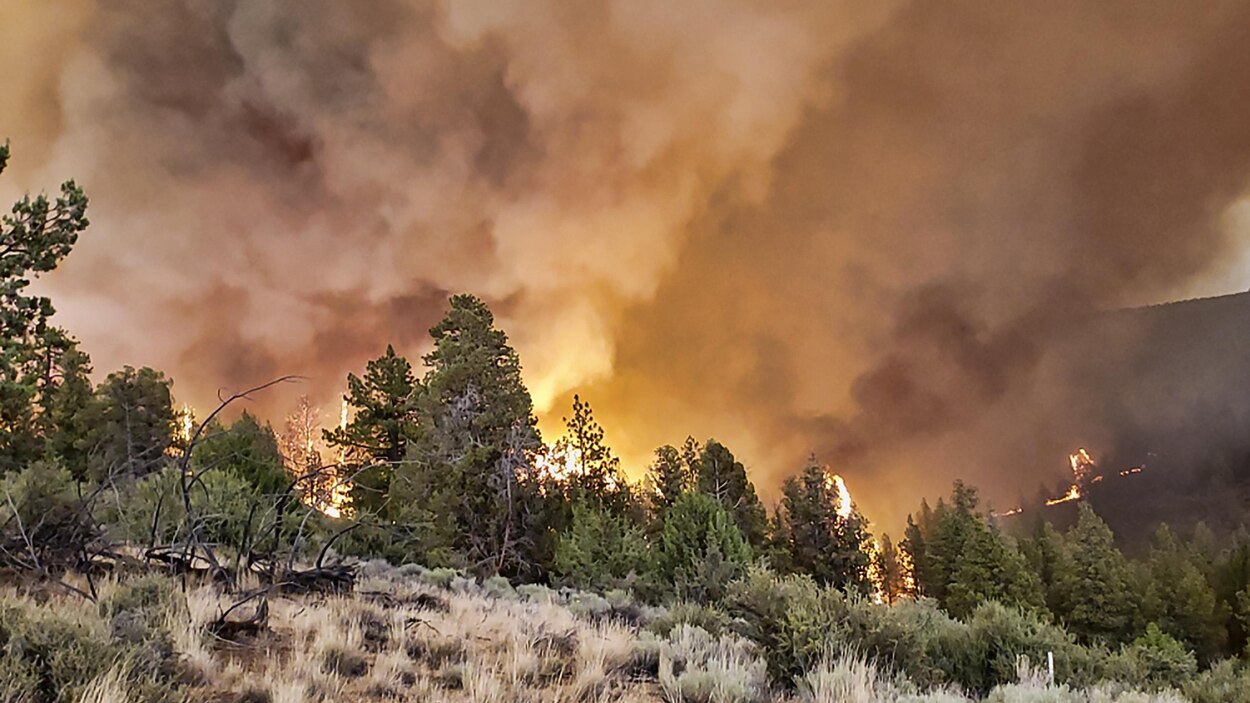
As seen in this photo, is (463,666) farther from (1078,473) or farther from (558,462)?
(1078,473)

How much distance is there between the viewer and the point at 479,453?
2773 centimetres

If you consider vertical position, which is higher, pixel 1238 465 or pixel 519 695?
pixel 1238 465

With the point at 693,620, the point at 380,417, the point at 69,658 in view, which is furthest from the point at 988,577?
the point at 69,658

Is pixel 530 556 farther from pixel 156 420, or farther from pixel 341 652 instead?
pixel 341 652

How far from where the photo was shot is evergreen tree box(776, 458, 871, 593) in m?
41.7

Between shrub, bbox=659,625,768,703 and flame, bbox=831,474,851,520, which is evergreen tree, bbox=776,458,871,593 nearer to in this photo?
flame, bbox=831,474,851,520

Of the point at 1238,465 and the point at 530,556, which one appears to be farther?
the point at 1238,465

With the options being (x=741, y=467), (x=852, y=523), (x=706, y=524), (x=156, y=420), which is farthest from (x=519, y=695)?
(x=852, y=523)

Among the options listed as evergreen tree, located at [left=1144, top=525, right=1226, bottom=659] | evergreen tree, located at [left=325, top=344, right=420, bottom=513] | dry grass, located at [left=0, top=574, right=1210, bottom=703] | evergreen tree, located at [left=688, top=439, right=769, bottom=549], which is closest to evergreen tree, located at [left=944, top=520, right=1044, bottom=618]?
evergreen tree, located at [left=1144, top=525, right=1226, bottom=659]

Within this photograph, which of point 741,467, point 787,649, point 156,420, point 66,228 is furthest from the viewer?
point 741,467

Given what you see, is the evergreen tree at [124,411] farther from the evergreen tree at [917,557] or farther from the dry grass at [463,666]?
the evergreen tree at [917,557]

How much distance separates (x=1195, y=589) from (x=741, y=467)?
111 feet

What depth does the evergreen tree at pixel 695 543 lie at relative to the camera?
80.2 ft

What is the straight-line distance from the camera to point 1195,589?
1839 inches
